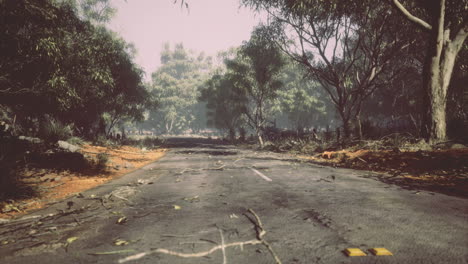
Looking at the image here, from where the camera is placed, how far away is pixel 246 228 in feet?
11.3

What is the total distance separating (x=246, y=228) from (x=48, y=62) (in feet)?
42.0

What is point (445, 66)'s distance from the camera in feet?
35.8

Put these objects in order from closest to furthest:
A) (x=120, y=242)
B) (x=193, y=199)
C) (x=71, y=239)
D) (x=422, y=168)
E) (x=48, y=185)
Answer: (x=120, y=242) < (x=71, y=239) < (x=193, y=199) < (x=48, y=185) < (x=422, y=168)

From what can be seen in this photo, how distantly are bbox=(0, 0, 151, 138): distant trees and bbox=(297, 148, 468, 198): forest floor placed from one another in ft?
42.2

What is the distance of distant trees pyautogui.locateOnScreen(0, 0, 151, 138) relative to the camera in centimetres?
1018

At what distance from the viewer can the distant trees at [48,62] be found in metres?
10.2

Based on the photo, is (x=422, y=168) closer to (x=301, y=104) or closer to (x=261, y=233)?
(x=261, y=233)

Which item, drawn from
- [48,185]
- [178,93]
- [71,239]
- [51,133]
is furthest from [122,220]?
[178,93]

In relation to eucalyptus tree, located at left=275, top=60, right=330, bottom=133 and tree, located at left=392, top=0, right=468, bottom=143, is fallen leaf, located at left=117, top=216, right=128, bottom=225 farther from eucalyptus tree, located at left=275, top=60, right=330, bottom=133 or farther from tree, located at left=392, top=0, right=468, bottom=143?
eucalyptus tree, located at left=275, top=60, right=330, bottom=133

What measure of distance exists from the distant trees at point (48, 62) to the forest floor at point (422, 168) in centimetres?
1287

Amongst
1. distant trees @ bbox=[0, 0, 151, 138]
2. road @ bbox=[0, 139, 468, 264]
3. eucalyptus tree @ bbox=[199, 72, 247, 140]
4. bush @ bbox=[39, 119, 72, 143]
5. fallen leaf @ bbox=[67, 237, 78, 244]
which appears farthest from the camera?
eucalyptus tree @ bbox=[199, 72, 247, 140]

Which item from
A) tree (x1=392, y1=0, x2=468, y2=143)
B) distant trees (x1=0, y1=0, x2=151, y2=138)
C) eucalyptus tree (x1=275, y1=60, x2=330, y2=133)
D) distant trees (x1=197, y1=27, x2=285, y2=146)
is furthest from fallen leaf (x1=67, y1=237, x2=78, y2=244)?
eucalyptus tree (x1=275, y1=60, x2=330, y2=133)

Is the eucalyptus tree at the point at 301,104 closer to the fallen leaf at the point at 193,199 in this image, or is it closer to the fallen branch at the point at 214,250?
the fallen leaf at the point at 193,199

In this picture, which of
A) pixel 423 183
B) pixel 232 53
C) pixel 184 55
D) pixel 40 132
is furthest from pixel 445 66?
pixel 184 55
